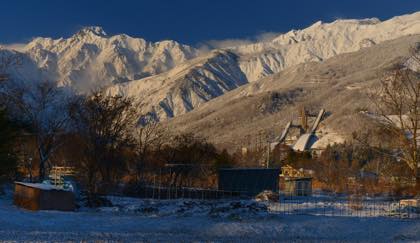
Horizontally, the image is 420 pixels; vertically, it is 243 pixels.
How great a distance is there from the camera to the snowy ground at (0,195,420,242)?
58.7ft

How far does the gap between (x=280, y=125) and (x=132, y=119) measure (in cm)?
10270

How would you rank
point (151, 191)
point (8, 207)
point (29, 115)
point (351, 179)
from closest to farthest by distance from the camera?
point (8, 207)
point (151, 191)
point (29, 115)
point (351, 179)

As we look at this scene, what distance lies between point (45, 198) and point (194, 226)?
6.98 metres

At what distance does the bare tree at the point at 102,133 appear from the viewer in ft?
127

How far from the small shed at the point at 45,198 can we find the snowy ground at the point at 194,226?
2.33ft

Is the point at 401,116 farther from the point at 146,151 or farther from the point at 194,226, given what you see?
the point at 146,151

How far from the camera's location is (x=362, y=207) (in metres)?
28.2

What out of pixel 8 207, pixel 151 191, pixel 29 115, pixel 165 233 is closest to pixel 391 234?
pixel 165 233

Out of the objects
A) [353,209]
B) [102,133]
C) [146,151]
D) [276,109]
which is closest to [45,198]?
[353,209]

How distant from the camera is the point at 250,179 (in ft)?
130

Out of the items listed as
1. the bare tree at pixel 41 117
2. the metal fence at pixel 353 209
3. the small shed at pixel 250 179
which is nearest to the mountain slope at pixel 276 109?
the bare tree at pixel 41 117

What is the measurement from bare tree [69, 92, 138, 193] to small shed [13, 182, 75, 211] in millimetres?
10347

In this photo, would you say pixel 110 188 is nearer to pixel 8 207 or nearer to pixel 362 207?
pixel 8 207

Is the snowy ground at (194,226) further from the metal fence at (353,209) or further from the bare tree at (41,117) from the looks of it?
the bare tree at (41,117)
